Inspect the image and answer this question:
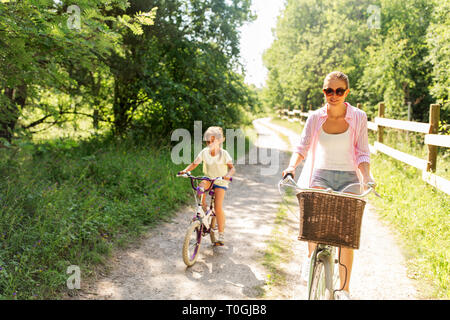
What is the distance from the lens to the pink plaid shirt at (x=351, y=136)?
316cm

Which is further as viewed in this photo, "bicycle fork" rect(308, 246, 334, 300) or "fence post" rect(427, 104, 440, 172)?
"fence post" rect(427, 104, 440, 172)

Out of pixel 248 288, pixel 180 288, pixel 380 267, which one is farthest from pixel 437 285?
pixel 180 288

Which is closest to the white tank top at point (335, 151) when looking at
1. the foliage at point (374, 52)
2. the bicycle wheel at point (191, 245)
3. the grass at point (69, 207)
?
the bicycle wheel at point (191, 245)

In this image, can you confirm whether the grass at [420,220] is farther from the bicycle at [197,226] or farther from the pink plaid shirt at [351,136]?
the bicycle at [197,226]

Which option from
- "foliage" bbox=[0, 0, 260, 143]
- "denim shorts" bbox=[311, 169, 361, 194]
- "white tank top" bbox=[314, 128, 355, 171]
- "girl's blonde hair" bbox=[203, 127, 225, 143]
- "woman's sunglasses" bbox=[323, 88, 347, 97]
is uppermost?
"foliage" bbox=[0, 0, 260, 143]

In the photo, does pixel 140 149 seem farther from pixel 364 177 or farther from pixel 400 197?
pixel 364 177

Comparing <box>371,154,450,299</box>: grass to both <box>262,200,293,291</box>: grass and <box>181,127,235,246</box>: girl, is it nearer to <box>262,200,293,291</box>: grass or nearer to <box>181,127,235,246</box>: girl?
<box>262,200,293,291</box>: grass

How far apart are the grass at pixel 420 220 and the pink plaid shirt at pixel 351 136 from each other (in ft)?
6.09

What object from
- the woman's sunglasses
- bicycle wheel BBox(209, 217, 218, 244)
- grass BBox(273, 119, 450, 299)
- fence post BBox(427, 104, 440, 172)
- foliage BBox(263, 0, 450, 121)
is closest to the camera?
the woman's sunglasses

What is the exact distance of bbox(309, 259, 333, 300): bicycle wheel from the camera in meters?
2.85

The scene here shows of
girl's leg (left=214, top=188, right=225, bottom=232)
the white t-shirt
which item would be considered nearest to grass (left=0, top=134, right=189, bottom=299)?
girl's leg (left=214, top=188, right=225, bottom=232)

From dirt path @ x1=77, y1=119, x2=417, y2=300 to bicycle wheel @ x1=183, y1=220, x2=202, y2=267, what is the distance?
12 centimetres
